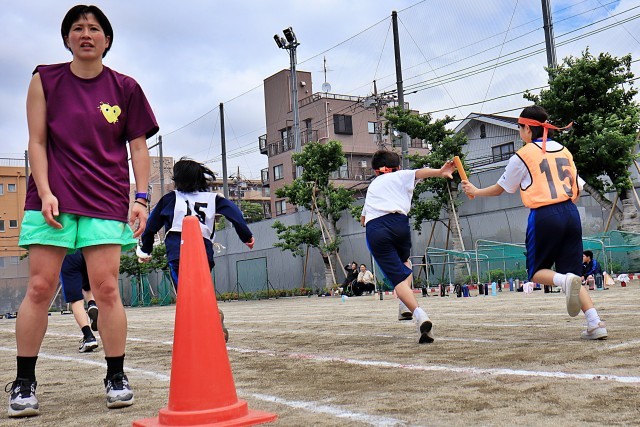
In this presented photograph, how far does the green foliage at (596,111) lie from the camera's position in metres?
18.6

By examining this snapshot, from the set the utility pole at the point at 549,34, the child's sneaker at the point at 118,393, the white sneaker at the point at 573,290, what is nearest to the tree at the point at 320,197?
the utility pole at the point at 549,34

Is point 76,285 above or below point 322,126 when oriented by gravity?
below

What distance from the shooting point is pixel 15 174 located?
56594mm

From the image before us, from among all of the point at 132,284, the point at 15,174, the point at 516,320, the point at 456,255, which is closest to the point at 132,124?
the point at 516,320

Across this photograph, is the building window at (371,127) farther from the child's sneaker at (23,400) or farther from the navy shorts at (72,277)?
the child's sneaker at (23,400)

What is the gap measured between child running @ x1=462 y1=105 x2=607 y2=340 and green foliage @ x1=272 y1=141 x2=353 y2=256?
72.8 feet

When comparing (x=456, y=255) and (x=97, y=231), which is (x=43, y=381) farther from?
(x=456, y=255)

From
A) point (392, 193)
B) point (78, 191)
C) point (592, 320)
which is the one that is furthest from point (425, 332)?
point (78, 191)

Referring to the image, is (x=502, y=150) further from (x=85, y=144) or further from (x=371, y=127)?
(x=85, y=144)

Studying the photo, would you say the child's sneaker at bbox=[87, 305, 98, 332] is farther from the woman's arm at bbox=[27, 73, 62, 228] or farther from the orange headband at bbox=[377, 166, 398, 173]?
the woman's arm at bbox=[27, 73, 62, 228]

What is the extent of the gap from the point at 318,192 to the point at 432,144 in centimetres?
689

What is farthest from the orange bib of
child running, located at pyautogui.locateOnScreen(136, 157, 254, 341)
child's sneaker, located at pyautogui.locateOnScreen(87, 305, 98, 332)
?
child's sneaker, located at pyautogui.locateOnScreen(87, 305, 98, 332)

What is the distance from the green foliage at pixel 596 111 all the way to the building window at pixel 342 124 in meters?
25.4

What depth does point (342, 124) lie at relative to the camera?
4509cm
